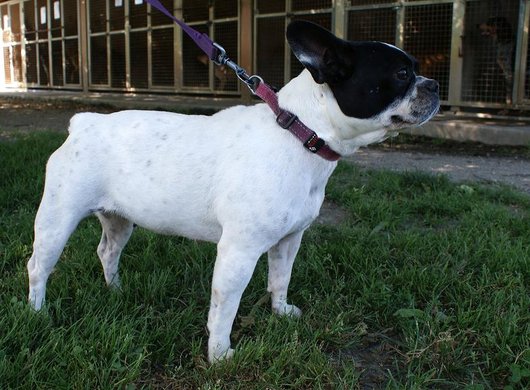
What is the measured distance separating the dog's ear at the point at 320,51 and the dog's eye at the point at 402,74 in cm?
19

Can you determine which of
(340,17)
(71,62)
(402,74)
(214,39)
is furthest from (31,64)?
(402,74)

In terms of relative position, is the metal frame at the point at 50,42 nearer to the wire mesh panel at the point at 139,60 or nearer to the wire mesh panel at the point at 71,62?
the wire mesh panel at the point at 71,62

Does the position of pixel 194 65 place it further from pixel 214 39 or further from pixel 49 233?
pixel 49 233

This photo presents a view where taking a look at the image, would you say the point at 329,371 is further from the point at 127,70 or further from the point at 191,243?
the point at 127,70

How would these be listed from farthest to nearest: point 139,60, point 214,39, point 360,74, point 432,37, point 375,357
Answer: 1. point 139,60
2. point 214,39
3. point 432,37
4. point 375,357
5. point 360,74

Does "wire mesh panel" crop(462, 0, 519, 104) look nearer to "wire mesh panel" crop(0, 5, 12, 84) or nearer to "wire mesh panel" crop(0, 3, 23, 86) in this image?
"wire mesh panel" crop(0, 3, 23, 86)

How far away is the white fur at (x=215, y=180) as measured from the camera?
2152 millimetres

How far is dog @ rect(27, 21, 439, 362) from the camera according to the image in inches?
84.3

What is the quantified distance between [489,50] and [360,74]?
A: 23.9ft

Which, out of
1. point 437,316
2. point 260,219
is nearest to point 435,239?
point 437,316

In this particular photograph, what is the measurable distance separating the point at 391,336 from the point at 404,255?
825 millimetres

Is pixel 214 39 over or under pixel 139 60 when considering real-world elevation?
over

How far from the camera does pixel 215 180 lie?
225cm

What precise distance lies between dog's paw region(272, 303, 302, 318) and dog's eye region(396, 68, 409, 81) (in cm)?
112
